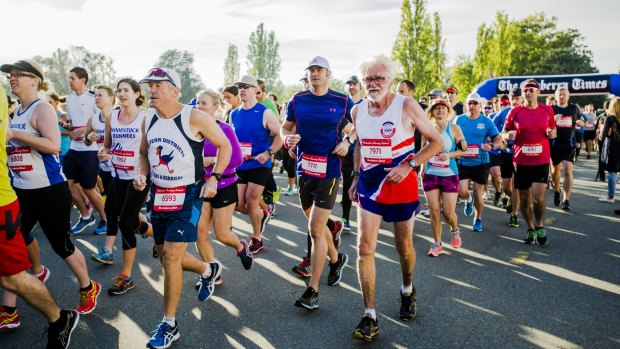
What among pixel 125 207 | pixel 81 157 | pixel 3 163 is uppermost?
pixel 3 163

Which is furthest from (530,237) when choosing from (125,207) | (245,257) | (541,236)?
(125,207)

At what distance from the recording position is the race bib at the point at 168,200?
335cm

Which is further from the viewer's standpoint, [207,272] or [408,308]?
[207,272]

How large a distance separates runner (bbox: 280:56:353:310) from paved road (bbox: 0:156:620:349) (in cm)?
68

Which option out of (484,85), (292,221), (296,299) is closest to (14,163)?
(296,299)

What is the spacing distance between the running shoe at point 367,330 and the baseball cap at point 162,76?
2.38 meters

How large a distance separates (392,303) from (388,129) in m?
1.74

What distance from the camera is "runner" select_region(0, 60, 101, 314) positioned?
363cm

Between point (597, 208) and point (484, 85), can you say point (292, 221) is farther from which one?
point (484, 85)

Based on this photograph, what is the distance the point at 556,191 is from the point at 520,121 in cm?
379

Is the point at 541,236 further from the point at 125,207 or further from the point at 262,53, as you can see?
the point at 262,53

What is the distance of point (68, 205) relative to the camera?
3891 millimetres

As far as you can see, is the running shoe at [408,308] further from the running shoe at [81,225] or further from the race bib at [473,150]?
the running shoe at [81,225]

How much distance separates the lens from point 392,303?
13.5ft
